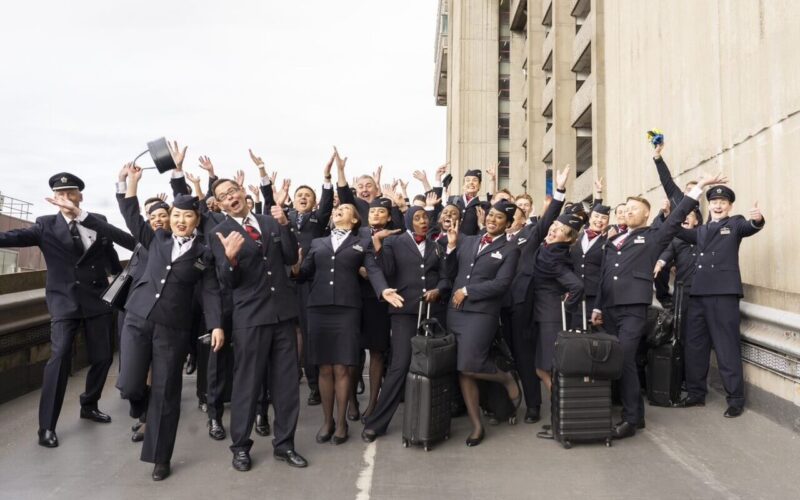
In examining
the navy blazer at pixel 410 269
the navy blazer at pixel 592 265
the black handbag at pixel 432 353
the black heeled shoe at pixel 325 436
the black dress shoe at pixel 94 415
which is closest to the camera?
the black handbag at pixel 432 353

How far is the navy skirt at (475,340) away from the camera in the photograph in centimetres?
530

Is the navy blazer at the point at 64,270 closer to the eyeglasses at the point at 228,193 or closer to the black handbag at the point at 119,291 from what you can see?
the black handbag at the point at 119,291

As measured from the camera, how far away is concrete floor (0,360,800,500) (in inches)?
165

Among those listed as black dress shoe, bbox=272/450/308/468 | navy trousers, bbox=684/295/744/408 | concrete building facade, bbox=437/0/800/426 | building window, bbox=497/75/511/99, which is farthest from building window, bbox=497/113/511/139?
black dress shoe, bbox=272/450/308/468

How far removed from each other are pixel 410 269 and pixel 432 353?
89 cm

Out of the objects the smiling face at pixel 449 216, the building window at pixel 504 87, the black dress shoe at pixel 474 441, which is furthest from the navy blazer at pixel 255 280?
the building window at pixel 504 87

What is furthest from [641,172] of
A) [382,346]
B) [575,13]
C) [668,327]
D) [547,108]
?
[547,108]

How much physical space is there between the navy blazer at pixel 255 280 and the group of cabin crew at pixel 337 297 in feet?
0.04

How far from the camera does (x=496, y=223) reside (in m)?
5.51

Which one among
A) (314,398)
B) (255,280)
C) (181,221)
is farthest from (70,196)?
(314,398)

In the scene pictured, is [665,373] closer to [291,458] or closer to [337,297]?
[337,297]

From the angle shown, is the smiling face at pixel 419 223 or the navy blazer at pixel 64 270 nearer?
the navy blazer at pixel 64 270

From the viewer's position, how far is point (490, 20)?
39375 mm

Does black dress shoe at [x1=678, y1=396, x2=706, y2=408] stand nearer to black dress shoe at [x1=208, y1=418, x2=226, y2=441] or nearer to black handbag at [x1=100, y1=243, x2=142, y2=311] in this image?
black dress shoe at [x1=208, y1=418, x2=226, y2=441]
